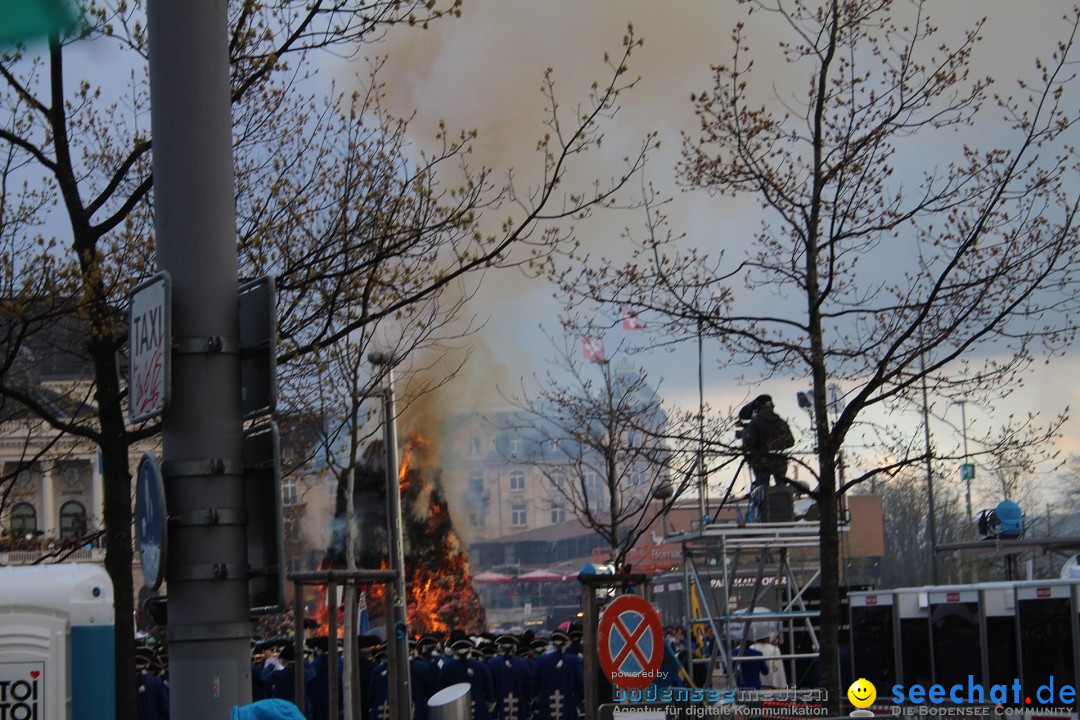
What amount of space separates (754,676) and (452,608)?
70.0ft

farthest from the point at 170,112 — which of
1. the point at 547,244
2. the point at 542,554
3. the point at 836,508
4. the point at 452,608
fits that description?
the point at 542,554

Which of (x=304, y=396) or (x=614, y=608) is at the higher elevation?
(x=304, y=396)

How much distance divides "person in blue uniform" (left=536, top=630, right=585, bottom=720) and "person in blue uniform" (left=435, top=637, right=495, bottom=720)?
65 cm

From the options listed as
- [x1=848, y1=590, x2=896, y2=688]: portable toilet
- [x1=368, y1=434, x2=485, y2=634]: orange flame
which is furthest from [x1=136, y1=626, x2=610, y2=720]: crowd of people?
[x1=368, y1=434, x2=485, y2=634]: orange flame

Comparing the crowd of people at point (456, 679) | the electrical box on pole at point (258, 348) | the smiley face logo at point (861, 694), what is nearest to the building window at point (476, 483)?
the crowd of people at point (456, 679)

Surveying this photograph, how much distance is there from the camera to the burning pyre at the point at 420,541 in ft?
127

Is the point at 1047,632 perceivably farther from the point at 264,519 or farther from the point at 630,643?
the point at 264,519

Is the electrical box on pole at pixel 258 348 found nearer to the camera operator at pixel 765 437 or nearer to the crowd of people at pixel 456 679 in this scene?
the camera operator at pixel 765 437

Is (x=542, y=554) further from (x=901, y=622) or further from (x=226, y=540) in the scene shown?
(x=226, y=540)

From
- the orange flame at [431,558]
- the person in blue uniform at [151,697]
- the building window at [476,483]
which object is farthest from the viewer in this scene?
the building window at [476,483]

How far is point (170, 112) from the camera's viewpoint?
4965 mm

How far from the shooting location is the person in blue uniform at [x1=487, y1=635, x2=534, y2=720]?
54.5 ft

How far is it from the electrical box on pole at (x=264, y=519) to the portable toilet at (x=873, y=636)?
39.1ft

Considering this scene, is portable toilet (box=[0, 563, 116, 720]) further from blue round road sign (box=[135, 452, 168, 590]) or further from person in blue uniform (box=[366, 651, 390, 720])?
person in blue uniform (box=[366, 651, 390, 720])
